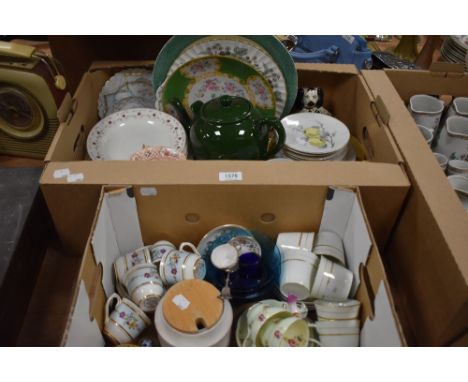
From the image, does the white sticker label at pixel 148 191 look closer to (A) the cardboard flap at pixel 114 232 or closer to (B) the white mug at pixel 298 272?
(A) the cardboard flap at pixel 114 232

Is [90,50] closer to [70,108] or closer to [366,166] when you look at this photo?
[70,108]

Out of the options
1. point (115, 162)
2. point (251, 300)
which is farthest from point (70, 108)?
point (251, 300)

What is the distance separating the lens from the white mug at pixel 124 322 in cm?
65

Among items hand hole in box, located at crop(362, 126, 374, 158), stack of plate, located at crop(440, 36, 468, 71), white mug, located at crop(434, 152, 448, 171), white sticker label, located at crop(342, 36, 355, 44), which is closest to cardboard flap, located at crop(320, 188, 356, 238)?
hand hole in box, located at crop(362, 126, 374, 158)

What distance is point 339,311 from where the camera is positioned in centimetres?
67

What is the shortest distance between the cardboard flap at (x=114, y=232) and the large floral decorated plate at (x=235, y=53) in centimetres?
37

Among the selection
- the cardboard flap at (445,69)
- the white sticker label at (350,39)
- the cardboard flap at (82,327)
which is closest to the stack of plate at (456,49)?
the cardboard flap at (445,69)

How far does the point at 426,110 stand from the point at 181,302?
0.83m

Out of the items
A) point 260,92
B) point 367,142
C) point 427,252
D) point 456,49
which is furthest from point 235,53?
point 456,49

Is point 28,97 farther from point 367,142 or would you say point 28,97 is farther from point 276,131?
point 367,142

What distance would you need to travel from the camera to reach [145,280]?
0.70m

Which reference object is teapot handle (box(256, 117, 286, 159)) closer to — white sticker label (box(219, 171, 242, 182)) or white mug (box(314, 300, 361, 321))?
white sticker label (box(219, 171, 242, 182))

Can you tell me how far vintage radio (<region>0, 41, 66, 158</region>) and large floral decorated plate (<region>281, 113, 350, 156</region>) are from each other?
1.77 ft

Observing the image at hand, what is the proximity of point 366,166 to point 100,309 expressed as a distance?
0.54 metres
